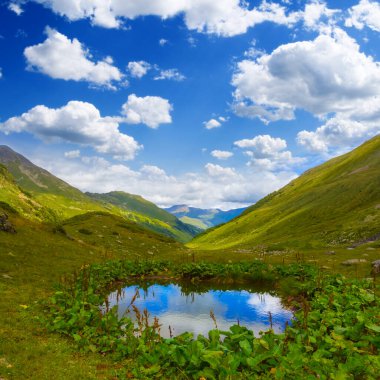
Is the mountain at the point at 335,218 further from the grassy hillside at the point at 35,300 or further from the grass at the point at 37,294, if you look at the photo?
the grassy hillside at the point at 35,300

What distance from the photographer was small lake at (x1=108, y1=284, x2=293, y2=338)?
22656 mm

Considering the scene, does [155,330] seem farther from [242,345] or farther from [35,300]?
[35,300]

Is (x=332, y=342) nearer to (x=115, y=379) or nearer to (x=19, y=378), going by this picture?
(x=115, y=379)

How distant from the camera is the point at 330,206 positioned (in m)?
122

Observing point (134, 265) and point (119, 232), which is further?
point (119, 232)

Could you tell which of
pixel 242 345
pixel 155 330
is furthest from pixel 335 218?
pixel 242 345

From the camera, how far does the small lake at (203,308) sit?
2266 cm

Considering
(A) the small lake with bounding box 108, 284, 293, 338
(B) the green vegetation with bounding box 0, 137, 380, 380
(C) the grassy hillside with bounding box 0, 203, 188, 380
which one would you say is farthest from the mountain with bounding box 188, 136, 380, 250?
(C) the grassy hillside with bounding box 0, 203, 188, 380

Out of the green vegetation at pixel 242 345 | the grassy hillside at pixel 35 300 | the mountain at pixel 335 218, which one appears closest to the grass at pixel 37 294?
the grassy hillside at pixel 35 300

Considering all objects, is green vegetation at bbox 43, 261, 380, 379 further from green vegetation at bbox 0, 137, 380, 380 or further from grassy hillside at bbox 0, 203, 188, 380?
grassy hillside at bbox 0, 203, 188, 380

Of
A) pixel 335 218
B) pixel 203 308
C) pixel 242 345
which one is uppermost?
pixel 335 218

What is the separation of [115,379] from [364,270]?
101 feet

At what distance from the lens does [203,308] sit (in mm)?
27453

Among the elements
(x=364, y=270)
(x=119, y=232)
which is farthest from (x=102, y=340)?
(x=119, y=232)
